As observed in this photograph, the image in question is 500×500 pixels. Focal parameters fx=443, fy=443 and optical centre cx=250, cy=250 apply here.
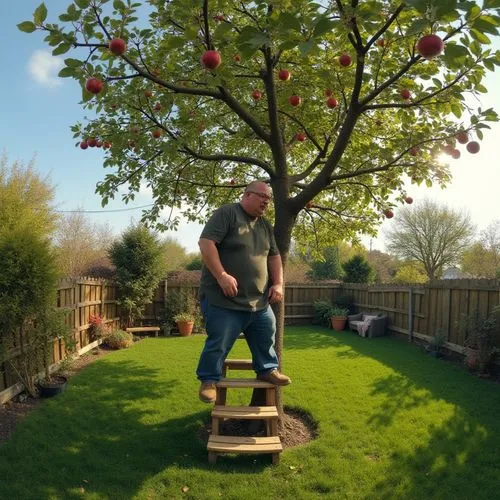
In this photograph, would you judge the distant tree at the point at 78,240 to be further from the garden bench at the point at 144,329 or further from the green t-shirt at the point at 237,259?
the green t-shirt at the point at 237,259

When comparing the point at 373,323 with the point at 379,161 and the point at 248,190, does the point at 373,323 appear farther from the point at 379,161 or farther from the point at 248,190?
the point at 248,190

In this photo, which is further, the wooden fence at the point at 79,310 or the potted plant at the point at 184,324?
the potted plant at the point at 184,324

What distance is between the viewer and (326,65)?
4.52 meters

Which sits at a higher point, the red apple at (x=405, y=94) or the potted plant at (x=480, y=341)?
the red apple at (x=405, y=94)

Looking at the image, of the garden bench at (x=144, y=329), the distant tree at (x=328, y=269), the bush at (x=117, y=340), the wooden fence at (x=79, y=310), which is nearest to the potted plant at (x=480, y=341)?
the wooden fence at (x=79, y=310)

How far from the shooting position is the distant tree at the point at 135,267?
1157 centimetres

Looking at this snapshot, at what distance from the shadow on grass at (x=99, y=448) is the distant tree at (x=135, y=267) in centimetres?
604

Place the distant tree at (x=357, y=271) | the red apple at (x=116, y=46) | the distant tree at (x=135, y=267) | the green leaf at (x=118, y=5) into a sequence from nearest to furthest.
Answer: the red apple at (x=116, y=46)
the green leaf at (x=118, y=5)
the distant tree at (x=135, y=267)
the distant tree at (x=357, y=271)

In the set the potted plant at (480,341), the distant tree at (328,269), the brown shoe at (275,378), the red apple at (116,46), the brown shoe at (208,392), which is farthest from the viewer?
the distant tree at (328,269)

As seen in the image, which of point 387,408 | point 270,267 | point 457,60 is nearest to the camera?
point 457,60

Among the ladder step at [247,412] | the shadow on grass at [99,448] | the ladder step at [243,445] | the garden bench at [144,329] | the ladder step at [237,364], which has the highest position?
the ladder step at [237,364]

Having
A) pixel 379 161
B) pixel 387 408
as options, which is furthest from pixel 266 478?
pixel 379 161

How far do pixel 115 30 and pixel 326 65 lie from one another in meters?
2.19

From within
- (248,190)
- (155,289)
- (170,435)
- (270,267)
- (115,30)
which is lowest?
(170,435)
